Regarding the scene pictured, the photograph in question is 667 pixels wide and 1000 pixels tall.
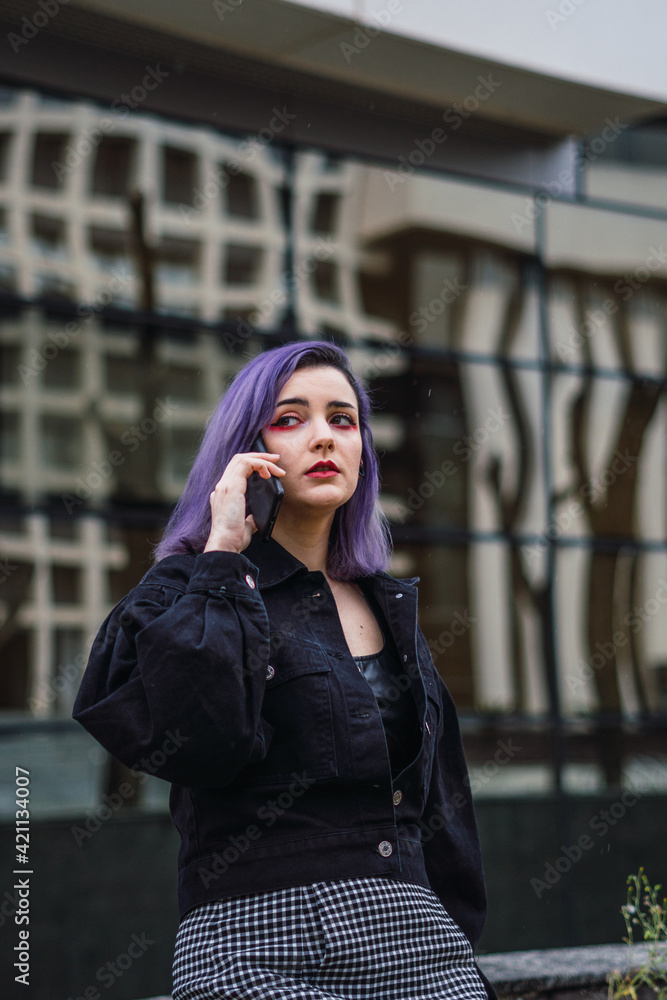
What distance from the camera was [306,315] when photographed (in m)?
9.83

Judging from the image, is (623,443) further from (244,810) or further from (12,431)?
(244,810)

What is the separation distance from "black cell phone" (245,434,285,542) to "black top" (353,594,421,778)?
38 cm

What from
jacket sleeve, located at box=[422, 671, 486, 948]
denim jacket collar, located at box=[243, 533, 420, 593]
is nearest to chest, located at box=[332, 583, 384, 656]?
denim jacket collar, located at box=[243, 533, 420, 593]

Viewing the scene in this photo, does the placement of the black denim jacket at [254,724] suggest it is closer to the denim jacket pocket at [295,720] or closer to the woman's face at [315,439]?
the denim jacket pocket at [295,720]

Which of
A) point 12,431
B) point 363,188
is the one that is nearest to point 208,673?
point 12,431

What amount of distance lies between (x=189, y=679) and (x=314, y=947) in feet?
1.86

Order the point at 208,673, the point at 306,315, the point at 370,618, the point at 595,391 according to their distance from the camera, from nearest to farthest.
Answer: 1. the point at 208,673
2. the point at 370,618
3. the point at 306,315
4. the point at 595,391

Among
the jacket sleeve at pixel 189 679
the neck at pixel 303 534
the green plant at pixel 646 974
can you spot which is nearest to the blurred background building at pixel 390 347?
the green plant at pixel 646 974

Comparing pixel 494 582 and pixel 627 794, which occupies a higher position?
pixel 494 582

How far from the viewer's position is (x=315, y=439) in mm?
2309

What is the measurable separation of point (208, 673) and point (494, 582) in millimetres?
9116

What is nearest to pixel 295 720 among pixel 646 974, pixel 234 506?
pixel 234 506

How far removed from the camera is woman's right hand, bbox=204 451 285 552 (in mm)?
2119

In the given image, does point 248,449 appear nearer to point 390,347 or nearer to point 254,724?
point 254,724
